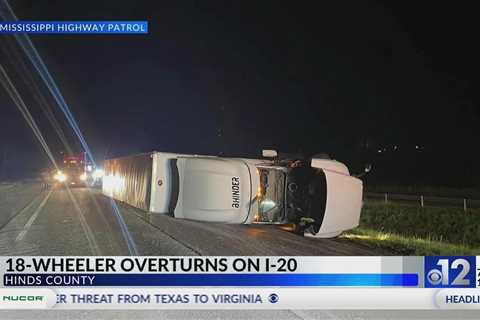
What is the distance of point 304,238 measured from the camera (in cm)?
990

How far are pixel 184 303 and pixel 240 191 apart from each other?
4.58 m

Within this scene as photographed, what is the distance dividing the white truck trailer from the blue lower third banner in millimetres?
3883

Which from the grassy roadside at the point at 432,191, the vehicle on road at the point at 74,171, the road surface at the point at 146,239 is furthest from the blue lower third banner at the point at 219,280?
the vehicle on road at the point at 74,171

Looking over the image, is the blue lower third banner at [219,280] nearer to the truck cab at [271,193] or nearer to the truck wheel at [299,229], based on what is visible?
the truck cab at [271,193]

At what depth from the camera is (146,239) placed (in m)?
9.65

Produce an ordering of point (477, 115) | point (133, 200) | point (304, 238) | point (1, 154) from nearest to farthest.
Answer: point (304, 238), point (133, 200), point (477, 115), point (1, 154)

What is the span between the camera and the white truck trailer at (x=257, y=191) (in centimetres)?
838

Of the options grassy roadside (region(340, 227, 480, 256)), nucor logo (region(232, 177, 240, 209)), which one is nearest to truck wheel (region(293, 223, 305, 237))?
grassy roadside (region(340, 227, 480, 256))

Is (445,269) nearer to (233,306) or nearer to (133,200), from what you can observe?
(233,306)

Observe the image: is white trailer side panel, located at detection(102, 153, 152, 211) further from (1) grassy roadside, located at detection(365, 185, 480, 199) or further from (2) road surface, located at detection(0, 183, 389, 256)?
(1) grassy roadside, located at detection(365, 185, 480, 199)

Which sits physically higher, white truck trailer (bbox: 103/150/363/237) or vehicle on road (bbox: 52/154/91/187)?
white truck trailer (bbox: 103/150/363/237)

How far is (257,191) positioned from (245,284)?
4.77 metres

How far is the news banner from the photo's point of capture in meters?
4.20

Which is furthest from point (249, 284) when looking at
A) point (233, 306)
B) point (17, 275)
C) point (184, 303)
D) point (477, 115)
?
point (477, 115)
